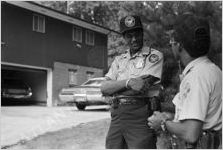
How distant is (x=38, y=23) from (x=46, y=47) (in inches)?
54.5

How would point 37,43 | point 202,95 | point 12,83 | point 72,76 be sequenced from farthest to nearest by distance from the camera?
1. point 72,76
2. point 37,43
3. point 12,83
4. point 202,95

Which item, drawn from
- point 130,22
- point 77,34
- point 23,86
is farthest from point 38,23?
point 130,22

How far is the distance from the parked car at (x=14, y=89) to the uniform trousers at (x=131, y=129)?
18771 millimetres

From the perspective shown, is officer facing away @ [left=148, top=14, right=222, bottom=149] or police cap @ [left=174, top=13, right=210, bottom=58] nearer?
officer facing away @ [left=148, top=14, right=222, bottom=149]

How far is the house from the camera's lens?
69.2 ft

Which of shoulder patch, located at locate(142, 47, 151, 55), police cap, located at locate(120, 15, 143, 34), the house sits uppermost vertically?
the house

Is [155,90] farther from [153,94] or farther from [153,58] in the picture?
[153,58]

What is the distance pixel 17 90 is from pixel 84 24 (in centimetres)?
630

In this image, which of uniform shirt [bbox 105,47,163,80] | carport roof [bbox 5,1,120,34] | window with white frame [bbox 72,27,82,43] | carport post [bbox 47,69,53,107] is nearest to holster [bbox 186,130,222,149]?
uniform shirt [bbox 105,47,163,80]

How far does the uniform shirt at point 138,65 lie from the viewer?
3523 mm

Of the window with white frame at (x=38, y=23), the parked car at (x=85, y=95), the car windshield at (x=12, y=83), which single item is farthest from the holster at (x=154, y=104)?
the window with white frame at (x=38, y=23)

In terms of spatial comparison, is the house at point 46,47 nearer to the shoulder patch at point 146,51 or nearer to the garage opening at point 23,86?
the garage opening at point 23,86

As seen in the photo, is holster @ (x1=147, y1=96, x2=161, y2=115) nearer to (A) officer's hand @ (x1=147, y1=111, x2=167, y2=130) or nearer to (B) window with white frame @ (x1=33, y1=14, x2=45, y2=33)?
(A) officer's hand @ (x1=147, y1=111, x2=167, y2=130)

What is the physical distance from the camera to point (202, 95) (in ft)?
7.24
